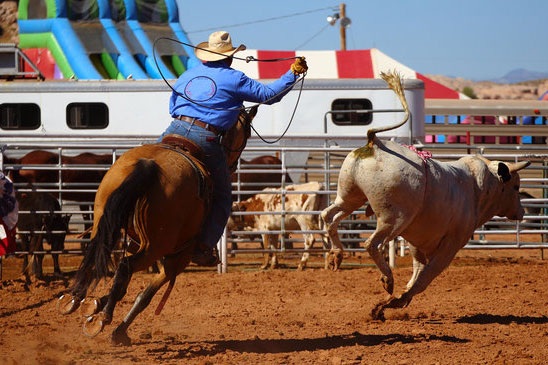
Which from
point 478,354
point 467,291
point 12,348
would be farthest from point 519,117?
point 12,348

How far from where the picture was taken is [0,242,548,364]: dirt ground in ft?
16.3

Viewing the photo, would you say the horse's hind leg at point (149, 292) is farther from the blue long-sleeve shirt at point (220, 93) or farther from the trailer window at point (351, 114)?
the trailer window at point (351, 114)

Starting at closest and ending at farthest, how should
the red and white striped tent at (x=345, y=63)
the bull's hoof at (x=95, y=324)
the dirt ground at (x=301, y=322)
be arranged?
the bull's hoof at (x=95, y=324), the dirt ground at (x=301, y=322), the red and white striped tent at (x=345, y=63)

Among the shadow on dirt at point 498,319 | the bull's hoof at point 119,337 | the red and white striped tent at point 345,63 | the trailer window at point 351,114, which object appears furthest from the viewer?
the red and white striped tent at point 345,63

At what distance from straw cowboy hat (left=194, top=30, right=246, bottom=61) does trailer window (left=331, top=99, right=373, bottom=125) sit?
694 centimetres

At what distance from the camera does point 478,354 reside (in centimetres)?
500

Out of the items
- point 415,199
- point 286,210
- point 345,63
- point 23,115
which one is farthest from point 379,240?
point 345,63

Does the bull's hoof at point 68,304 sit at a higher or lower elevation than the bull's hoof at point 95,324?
higher

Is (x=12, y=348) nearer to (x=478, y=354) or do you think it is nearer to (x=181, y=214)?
(x=181, y=214)

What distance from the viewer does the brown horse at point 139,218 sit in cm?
468

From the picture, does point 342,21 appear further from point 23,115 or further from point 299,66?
point 299,66

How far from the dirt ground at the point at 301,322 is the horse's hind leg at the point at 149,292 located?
10 cm

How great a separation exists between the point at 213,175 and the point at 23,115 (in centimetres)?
811

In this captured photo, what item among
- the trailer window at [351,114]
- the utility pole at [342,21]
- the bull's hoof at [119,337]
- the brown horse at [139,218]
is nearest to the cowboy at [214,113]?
the brown horse at [139,218]
